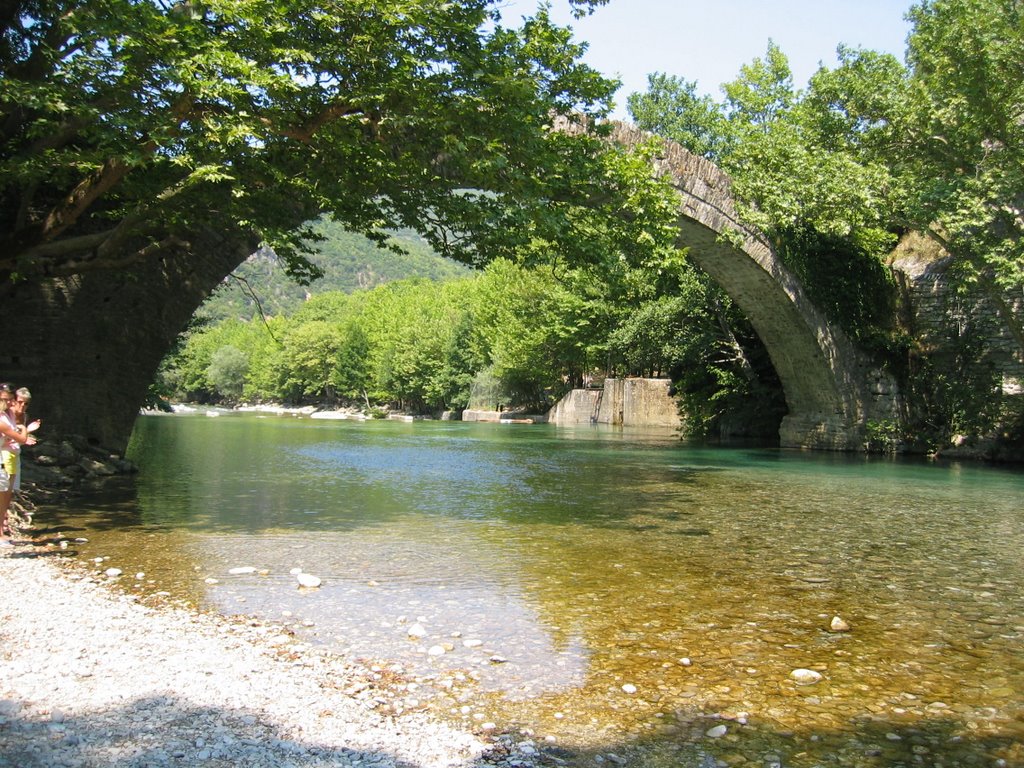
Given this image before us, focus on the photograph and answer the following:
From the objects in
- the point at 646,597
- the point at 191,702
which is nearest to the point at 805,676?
the point at 646,597

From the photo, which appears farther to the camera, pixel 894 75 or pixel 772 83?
pixel 772 83

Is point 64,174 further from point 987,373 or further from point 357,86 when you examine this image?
point 987,373

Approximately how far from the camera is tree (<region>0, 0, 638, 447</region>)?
5.73 m

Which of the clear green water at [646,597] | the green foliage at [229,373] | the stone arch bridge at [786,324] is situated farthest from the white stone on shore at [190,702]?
the green foliage at [229,373]

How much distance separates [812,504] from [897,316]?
40.8ft

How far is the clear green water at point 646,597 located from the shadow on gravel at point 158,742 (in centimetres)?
59

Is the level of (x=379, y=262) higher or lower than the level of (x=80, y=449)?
higher

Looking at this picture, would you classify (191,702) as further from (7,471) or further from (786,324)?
(786,324)

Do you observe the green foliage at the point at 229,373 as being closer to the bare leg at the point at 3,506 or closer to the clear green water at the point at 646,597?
the clear green water at the point at 646,597

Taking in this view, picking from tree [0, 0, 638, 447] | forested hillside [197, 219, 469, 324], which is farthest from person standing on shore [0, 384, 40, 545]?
forested hillside [197, 219, 469, 324]

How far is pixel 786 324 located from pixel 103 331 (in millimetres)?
14789

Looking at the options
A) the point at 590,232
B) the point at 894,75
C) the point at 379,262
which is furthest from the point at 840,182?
the point at 379,262

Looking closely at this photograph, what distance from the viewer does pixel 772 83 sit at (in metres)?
26.6

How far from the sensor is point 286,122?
643 cm
